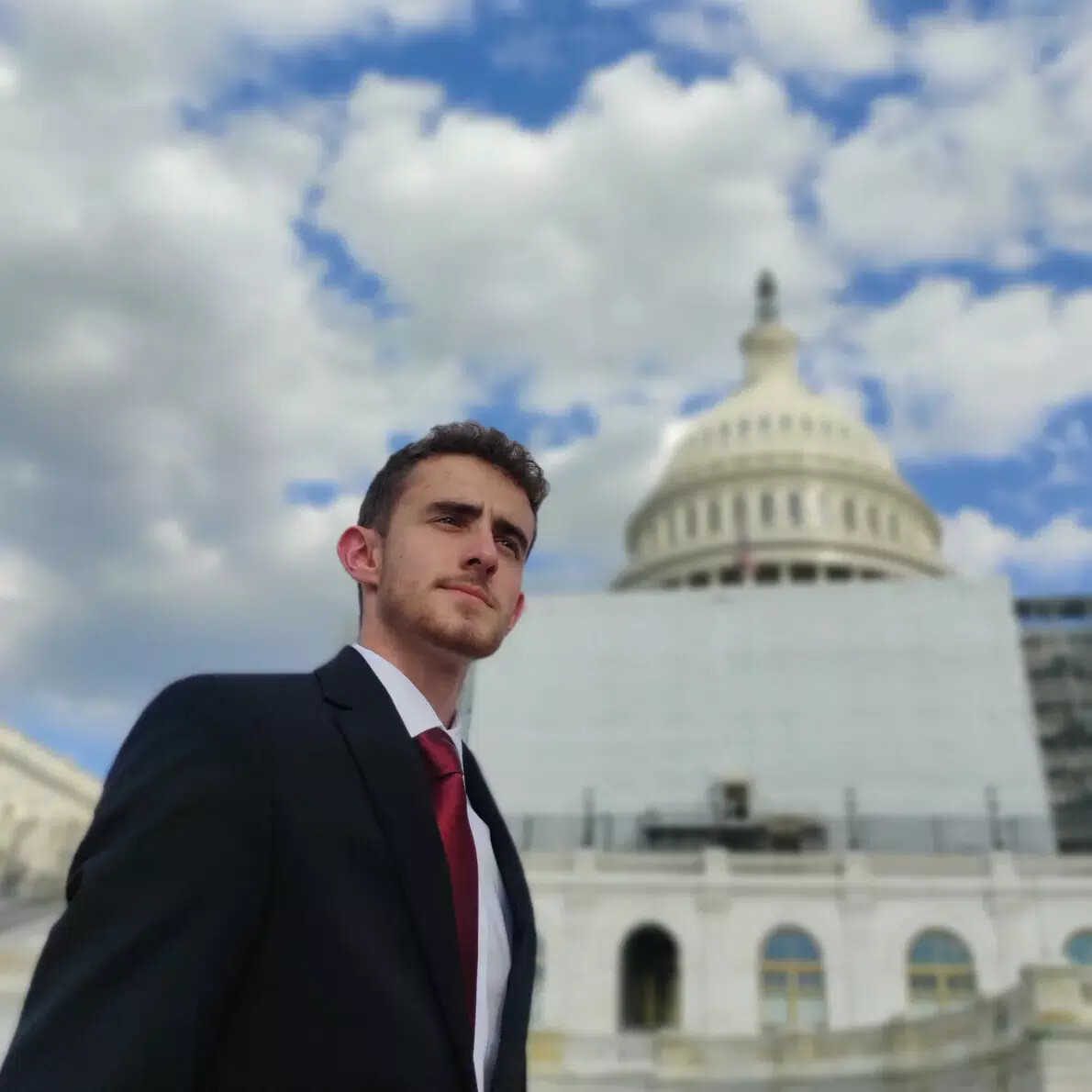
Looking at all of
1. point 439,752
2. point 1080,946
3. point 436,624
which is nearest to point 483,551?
point 436,624

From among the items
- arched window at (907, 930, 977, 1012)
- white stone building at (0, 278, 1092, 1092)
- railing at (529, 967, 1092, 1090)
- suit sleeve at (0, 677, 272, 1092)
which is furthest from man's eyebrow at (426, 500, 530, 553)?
arched window at (907, 930, 977, 1012)

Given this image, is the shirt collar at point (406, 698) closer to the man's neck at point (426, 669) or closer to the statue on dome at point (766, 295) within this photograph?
→ the man's neck at point (426, 669)

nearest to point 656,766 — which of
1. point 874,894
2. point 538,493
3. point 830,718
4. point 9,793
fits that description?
point 830,718

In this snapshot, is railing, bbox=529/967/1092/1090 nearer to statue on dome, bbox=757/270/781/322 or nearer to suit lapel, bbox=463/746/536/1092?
suit lapel, bbox=463/746/536/1092

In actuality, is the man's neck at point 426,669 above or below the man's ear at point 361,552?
below

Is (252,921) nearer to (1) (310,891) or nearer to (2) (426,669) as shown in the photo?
(1) (310,891)

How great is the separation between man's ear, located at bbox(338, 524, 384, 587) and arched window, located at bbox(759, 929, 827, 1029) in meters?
41.5

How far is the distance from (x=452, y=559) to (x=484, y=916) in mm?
1003

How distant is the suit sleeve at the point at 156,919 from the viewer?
243 cm

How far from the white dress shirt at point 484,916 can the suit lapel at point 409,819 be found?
11 centimetres

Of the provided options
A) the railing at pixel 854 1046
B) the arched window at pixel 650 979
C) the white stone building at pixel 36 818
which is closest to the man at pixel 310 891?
the railing at pixel 854 1046

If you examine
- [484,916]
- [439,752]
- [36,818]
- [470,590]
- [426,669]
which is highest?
[36,818]

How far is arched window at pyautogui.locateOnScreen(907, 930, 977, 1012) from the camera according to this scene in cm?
4119

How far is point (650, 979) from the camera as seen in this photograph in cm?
4591
